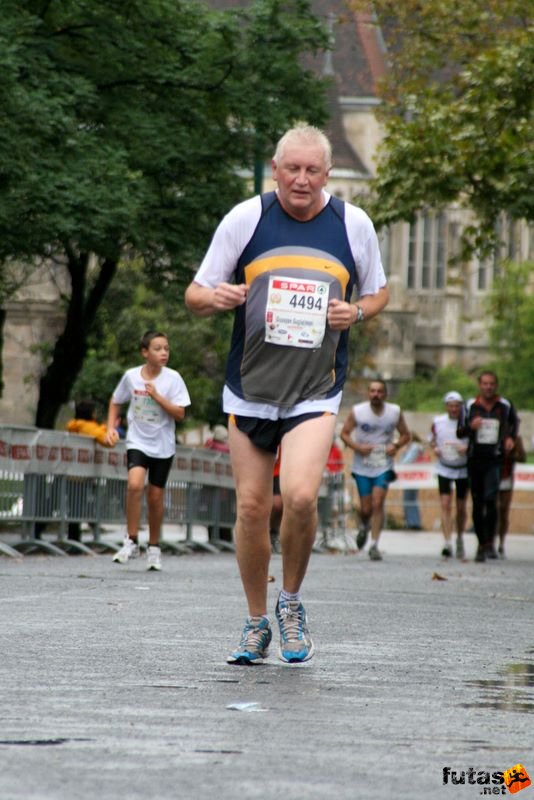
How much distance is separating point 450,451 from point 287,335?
16.9m

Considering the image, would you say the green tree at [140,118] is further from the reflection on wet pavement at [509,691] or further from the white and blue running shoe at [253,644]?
the reflection on wet pavement at [509,691]

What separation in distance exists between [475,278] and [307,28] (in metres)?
85.7

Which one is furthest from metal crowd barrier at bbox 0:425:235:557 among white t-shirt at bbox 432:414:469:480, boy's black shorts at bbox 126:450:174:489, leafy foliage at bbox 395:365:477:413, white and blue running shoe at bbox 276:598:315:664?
leafy foliage at bbox 395:365:477:413

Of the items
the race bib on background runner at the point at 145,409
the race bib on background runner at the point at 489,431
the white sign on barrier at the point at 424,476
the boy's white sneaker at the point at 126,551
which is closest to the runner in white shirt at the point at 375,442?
the race bib on background runner at the point at 489,431

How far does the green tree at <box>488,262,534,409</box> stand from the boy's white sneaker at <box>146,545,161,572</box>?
75.6 metres

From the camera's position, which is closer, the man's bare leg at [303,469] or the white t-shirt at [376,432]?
the man's bare leg at [303,469]

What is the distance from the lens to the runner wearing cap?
24.2 metres

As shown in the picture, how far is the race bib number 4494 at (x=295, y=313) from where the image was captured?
7.52m

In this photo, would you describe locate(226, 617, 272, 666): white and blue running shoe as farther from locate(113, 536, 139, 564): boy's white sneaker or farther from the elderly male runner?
locate(113, 536, 139, 564): boy's white sneaker

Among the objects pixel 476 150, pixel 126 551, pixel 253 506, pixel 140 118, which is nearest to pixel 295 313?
pixel 253 506

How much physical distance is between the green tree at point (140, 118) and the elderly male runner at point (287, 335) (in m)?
15.4

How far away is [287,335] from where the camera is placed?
7531mm

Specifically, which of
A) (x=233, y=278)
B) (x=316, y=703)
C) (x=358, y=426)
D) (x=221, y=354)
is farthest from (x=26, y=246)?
(x=221, y=354)

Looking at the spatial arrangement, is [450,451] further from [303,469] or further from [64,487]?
[303,469]
